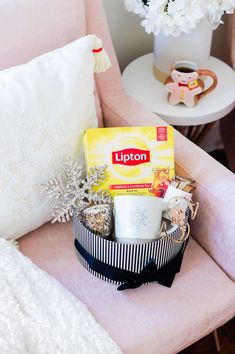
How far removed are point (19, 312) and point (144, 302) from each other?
27cm

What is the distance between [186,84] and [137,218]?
1.63 ft

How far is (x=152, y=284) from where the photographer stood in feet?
3.59

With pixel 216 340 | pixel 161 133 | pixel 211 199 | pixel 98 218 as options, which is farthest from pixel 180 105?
pixel 216 340

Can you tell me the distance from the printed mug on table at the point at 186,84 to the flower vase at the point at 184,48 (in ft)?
Answer: 0.12

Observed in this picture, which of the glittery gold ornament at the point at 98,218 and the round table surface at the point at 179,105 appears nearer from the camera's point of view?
the glittery gold ornament at the point at 98,218

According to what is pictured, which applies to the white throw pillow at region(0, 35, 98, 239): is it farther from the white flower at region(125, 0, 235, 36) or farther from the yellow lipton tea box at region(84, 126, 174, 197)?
the white flower at region(125, 0, 235, 36)

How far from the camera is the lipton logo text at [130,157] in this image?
116 centimetres

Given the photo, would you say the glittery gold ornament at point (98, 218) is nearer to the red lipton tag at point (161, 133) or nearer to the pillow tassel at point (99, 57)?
the red lipton tag at point (161, 133)

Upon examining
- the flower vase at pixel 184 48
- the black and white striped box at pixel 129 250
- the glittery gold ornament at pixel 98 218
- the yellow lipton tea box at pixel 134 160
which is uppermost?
the flower vase at pixel 184 48

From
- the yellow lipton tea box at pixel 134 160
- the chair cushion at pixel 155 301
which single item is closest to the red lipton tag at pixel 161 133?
the yellow lipton tea box at pixel 134 160

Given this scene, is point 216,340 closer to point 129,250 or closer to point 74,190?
point 129,250

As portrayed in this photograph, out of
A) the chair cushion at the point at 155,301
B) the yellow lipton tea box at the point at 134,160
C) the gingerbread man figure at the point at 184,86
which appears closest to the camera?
the chair cushion at the point at 155,301

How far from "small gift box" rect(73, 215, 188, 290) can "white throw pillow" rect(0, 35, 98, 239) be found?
0.14 metres

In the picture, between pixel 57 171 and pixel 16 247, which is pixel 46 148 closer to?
pixel 57 171
